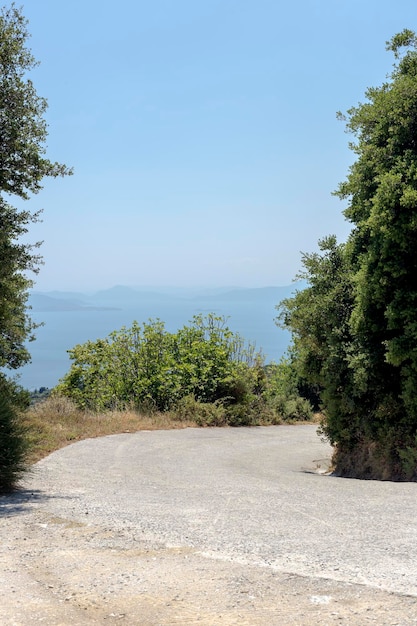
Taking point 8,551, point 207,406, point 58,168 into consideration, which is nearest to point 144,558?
point 8,551

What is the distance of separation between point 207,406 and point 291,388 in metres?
9.99

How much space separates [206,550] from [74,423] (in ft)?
38.7

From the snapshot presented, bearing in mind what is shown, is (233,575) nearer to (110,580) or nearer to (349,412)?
(110,580)

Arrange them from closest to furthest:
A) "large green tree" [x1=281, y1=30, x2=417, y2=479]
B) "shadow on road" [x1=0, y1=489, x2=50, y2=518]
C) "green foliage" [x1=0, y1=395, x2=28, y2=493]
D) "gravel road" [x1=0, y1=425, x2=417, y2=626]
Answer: "gravel road" [x1=0, y1=425, x2=417, y2=626] → "shadow on road" [x1=0, y1=489, x2=50, y2=518] → "green foliage" [x1=0, y1=395, x2=28, y2=493] → "large green tree" [x1=281, y1=30, x2=417, y2=479]

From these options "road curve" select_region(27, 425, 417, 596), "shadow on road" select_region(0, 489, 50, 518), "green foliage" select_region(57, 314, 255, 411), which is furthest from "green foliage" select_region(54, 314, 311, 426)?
"shadow on road" select_region(0, 489, 50, 518)

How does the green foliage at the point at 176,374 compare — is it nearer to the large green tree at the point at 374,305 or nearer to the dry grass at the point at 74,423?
the dry grass at the point at 74,423

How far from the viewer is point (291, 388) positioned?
2973 cm

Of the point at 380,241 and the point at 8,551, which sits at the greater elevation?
the point at 380,241

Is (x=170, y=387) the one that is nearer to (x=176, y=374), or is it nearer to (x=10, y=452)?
(x=176, y=374)

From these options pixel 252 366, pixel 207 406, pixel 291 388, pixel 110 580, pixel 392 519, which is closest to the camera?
pixel 110 580

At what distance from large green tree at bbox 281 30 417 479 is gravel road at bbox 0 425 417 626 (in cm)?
219

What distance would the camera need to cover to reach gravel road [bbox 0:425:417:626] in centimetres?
428

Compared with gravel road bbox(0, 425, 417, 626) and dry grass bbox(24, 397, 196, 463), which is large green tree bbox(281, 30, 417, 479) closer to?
gravel road bbox(0, 425, 417, 626)

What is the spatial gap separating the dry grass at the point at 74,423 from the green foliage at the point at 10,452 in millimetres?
4072
